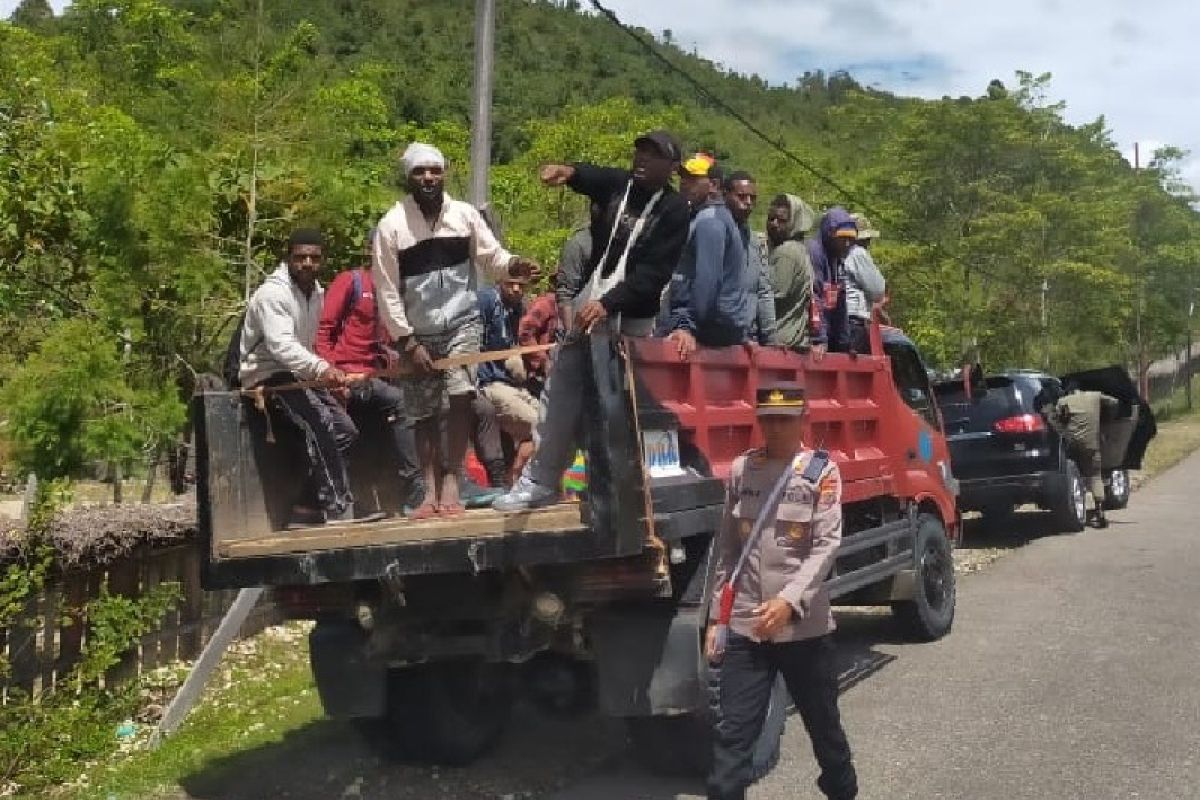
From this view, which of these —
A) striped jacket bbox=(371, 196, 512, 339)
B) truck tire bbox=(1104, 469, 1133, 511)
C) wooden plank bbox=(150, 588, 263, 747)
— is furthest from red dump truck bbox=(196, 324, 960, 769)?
truck tire bbox=(1104, 469, 1133, 511)

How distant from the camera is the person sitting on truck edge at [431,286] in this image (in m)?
5.69

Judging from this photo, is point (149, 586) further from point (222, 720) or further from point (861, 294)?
point (861, 294)

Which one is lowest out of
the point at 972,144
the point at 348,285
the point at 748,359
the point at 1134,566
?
the point at 1134,566

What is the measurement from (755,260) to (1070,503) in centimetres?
885

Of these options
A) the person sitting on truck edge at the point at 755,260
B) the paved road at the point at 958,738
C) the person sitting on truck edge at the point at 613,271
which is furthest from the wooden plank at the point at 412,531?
the person sitting on truck edge at the point at 755,260

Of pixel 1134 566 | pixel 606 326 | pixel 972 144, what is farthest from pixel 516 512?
pixel 972 144

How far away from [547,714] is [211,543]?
7.73 ft

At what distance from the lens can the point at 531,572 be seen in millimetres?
5078

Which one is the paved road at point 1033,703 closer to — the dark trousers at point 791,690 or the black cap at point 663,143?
the dark trousers at point 791,690

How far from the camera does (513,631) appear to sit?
17.0 ft

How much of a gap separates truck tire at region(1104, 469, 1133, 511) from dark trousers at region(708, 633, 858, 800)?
43.7ft

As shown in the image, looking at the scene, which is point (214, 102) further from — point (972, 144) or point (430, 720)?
point (972, 144)

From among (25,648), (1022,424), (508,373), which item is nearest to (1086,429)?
(1022,424)

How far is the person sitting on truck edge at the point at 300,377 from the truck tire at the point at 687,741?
5.46 feet
